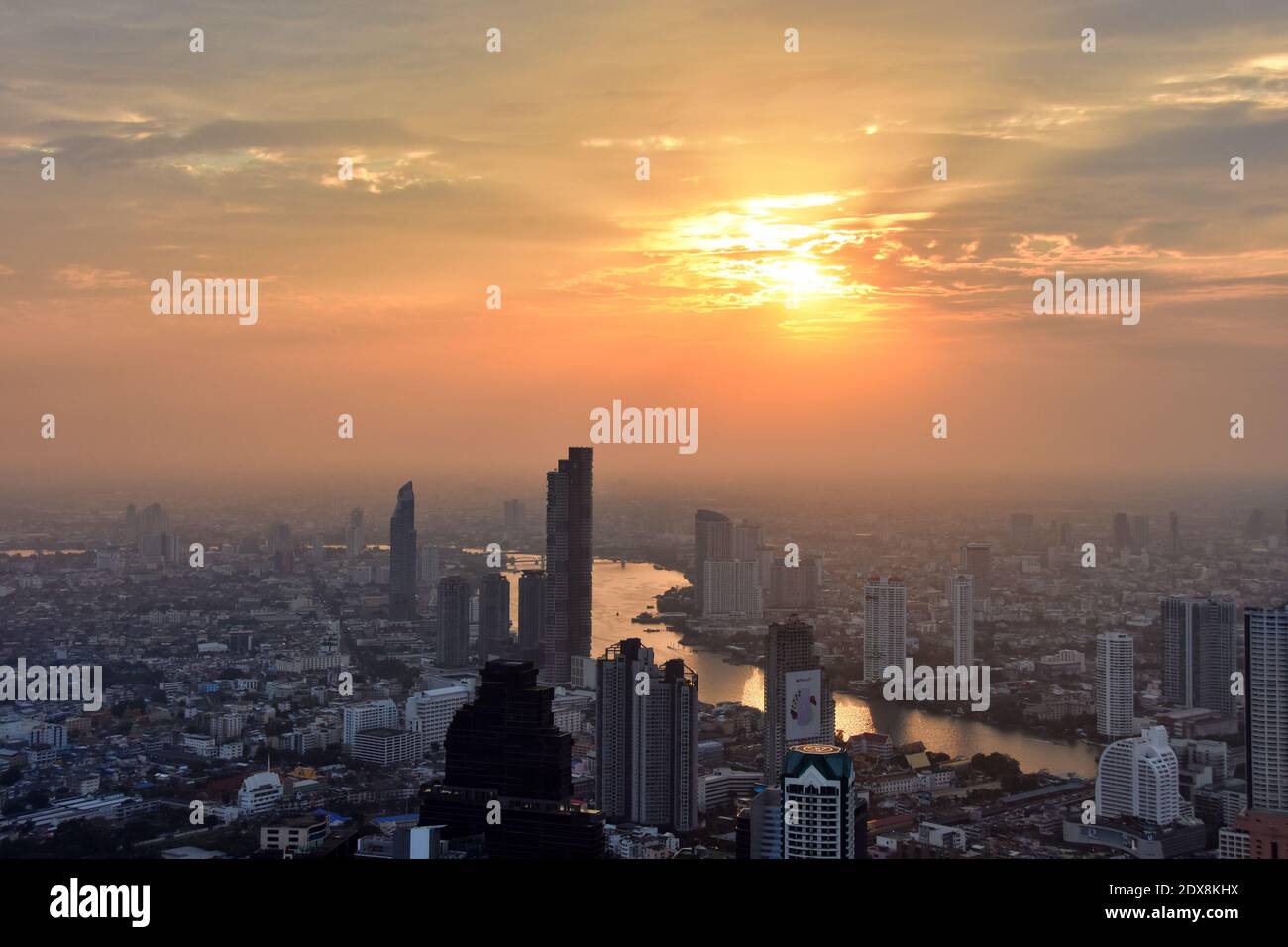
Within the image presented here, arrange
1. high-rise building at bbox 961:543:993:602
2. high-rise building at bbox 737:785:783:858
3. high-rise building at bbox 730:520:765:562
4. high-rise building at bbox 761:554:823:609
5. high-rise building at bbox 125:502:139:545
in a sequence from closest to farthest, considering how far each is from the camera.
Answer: high-rise building at bbox 737:785:783:858 < high-rise building at bbox 125:502:139:545 < high-rise building at bbox 961:543:993:602 < high-rise building at bbox 761:554:823:609 < high-rise building at bbox 730:520:765:562

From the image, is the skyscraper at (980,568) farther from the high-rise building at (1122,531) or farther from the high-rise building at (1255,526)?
the high-rise building at (1255,526)

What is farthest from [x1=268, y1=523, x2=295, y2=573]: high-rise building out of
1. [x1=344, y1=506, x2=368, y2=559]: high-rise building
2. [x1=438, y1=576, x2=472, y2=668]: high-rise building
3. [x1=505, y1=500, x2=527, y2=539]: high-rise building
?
[x1=505, y1=500, x2=527, y2=539]: high-rise building

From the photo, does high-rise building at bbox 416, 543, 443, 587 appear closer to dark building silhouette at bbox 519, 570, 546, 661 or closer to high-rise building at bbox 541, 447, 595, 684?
dark building silhouette at bbox 519, 570, 546, 661

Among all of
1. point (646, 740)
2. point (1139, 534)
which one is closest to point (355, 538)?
point (646, 740)

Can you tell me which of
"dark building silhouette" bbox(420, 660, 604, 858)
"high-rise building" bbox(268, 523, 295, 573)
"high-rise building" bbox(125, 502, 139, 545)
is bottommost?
"dark building silhouette" bbox(420, 660, 604, 858)

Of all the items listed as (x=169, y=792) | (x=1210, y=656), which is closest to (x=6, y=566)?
(x=169, y=792)

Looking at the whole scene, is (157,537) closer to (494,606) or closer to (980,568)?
(494,606)
